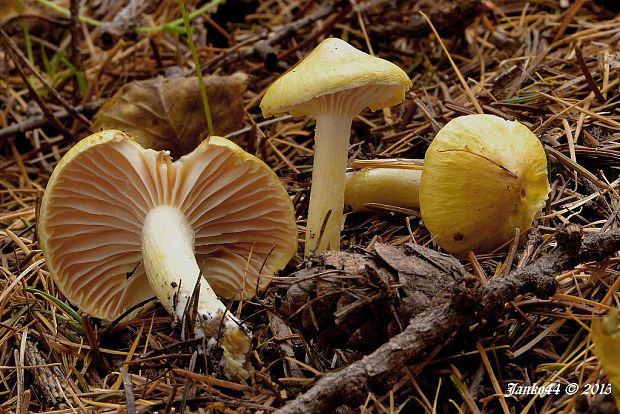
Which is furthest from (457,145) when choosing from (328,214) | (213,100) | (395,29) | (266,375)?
(395,29)

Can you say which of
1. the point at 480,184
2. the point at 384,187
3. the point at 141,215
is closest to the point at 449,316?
the point at 480,184

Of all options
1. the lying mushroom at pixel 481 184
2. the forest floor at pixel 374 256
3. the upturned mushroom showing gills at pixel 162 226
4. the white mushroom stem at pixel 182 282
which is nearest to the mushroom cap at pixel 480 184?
the lying mushroom at pixel 481 184

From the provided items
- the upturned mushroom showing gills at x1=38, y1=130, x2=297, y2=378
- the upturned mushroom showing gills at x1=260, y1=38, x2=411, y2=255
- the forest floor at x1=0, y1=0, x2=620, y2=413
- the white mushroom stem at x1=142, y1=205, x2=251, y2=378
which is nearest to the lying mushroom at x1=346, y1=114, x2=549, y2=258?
the forest floor at x1=0, y1=0, x2=620, y2=413

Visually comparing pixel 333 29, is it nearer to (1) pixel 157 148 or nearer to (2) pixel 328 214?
(1) pixel 157 148

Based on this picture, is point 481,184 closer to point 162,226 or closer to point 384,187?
point 384,187

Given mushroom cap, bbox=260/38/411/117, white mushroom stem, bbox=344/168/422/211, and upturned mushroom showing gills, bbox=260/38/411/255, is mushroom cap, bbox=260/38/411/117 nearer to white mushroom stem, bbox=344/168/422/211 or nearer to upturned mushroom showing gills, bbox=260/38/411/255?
upturned mushroom showing gills, bbox=260/38/411/255

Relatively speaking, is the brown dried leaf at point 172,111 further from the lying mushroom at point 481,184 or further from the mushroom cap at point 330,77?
the lying mushroom at point 481,184
